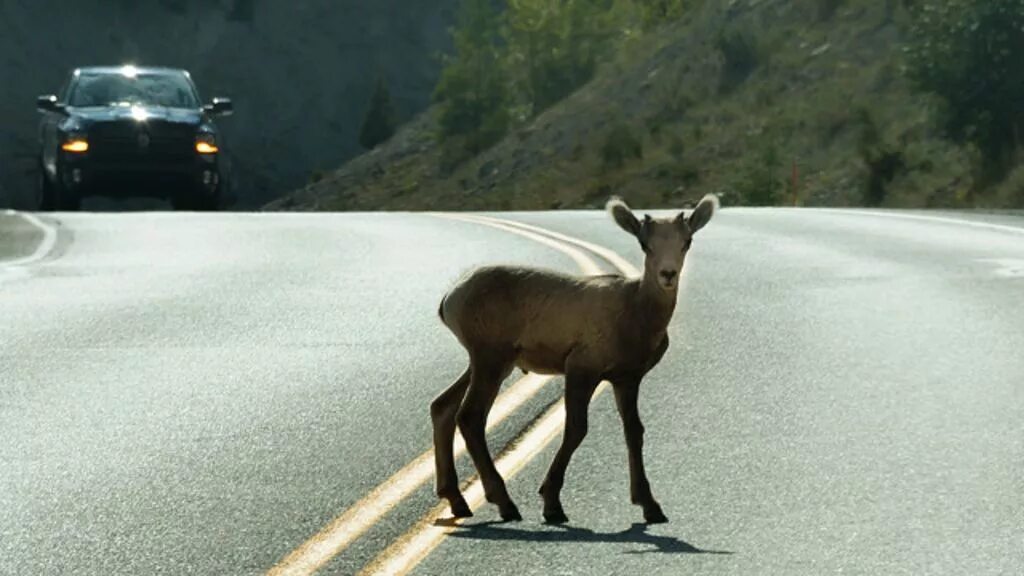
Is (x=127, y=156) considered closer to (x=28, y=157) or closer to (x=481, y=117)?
(x=481, y=117)

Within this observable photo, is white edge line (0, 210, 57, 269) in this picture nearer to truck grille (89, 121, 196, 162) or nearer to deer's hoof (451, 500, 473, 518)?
truck grille (89, 121, 196, 162)

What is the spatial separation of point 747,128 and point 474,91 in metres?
41.5

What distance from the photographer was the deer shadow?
827 cm

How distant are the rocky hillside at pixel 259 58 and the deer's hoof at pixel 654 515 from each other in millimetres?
114454

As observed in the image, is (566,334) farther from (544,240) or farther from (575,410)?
(544,240)

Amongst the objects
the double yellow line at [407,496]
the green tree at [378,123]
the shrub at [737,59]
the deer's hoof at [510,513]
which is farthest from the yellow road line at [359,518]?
the green tree at [378,123]

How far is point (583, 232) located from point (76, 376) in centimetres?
1328

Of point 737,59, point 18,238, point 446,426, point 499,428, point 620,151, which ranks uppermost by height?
point 446,426

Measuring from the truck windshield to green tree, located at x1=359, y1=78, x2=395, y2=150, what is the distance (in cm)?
8661

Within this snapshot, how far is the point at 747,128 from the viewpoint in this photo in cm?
6844

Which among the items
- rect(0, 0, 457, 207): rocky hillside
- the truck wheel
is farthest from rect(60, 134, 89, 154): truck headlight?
rect(0, 0, 457, 207): rocky hillside

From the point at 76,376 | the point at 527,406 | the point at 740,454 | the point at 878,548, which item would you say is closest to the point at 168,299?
the point at 76,376

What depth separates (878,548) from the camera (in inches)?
326

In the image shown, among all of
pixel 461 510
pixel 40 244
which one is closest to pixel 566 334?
pixel 461 510
